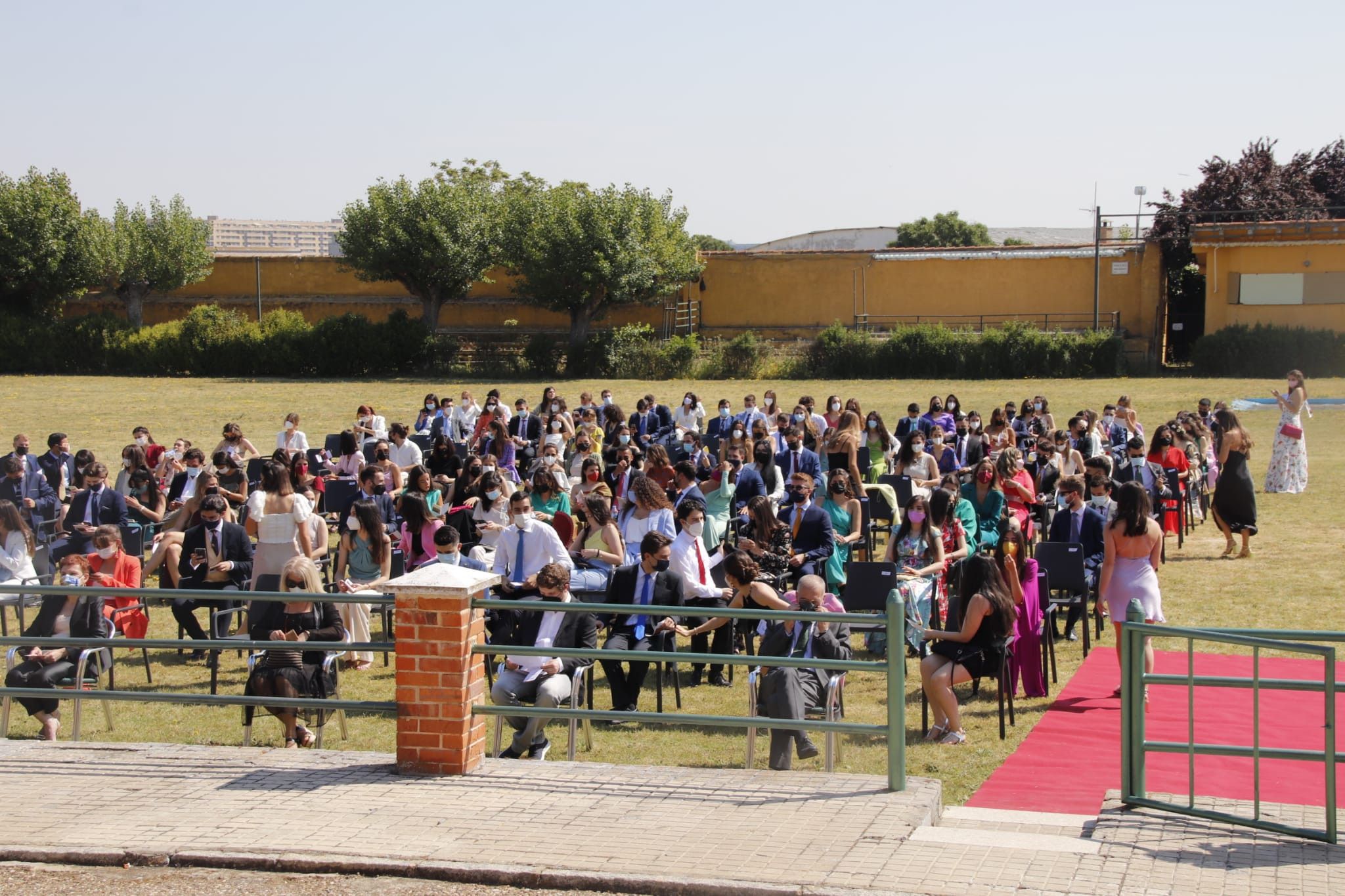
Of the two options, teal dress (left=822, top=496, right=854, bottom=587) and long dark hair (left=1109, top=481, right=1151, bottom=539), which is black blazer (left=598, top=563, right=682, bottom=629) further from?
long dark hair (left=1109, top=481, right=1151, bottom=539)

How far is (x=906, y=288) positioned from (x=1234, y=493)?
33.3 m

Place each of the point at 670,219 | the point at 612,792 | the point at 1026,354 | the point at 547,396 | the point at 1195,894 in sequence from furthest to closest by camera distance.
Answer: the point at 670,219
the point at 1026,354
the point at 547,396
the point at 612,792
the point at 1195,894

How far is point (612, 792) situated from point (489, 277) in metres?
46.4

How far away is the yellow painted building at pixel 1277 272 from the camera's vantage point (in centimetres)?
3972

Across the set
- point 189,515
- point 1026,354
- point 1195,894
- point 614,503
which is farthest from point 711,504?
point 1026,354

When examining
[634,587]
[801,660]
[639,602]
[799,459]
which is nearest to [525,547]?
[634,587]

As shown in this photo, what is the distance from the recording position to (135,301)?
174 ft

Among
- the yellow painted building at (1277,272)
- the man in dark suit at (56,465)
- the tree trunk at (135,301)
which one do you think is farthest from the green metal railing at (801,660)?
the tree trunk at (135,301)

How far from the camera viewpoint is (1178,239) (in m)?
44.5

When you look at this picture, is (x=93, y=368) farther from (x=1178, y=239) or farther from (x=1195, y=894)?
(x=1195, y=894)

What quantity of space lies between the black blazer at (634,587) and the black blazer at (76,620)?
3.34 m

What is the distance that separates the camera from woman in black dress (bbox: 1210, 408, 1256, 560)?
13844mm

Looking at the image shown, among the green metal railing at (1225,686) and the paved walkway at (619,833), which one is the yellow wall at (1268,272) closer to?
the green metal railing at (1225,686)

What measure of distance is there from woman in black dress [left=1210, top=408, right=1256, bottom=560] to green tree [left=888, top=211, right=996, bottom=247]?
225 ft
